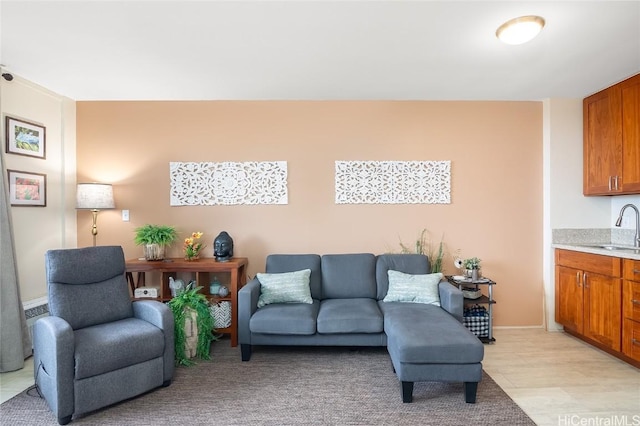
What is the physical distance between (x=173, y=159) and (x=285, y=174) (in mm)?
1281

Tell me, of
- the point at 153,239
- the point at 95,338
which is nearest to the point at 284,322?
the point at 95,338

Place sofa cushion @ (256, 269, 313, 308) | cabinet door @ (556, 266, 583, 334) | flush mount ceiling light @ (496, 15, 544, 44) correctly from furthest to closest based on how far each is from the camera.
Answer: cabinet door @ (556, 266, 583, 334)
sofa cushion @ (256, 269, 313, 308)
flush mount ceiling light @ (496, 15, 544, 44)

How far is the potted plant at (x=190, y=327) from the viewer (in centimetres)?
281

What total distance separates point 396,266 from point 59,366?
2.75 meters

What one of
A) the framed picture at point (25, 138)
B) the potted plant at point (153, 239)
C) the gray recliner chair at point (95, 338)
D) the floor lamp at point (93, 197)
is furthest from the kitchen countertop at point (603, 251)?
the framed picture at point (25, 138)

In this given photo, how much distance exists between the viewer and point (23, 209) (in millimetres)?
3100

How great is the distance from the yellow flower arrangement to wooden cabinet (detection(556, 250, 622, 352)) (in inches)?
151

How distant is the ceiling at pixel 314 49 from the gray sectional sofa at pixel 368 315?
177 cm

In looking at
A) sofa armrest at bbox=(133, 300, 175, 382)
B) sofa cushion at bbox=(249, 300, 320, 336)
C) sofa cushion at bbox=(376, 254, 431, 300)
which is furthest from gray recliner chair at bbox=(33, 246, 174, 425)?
sofa cushion at bbox=(376, 254, 431, 300)

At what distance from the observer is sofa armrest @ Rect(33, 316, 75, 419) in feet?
6.53

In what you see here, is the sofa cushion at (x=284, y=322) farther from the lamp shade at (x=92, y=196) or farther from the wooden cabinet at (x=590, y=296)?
the wooden cabinet at (x=590, y=296)

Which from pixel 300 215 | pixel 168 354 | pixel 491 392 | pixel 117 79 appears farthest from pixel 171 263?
pixel 491 392

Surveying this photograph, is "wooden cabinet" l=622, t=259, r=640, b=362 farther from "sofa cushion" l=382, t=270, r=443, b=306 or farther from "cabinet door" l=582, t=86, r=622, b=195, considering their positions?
"sofa cushion" l=382, t=270, r=443, b=306

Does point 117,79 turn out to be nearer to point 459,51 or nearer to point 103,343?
point 103,343
